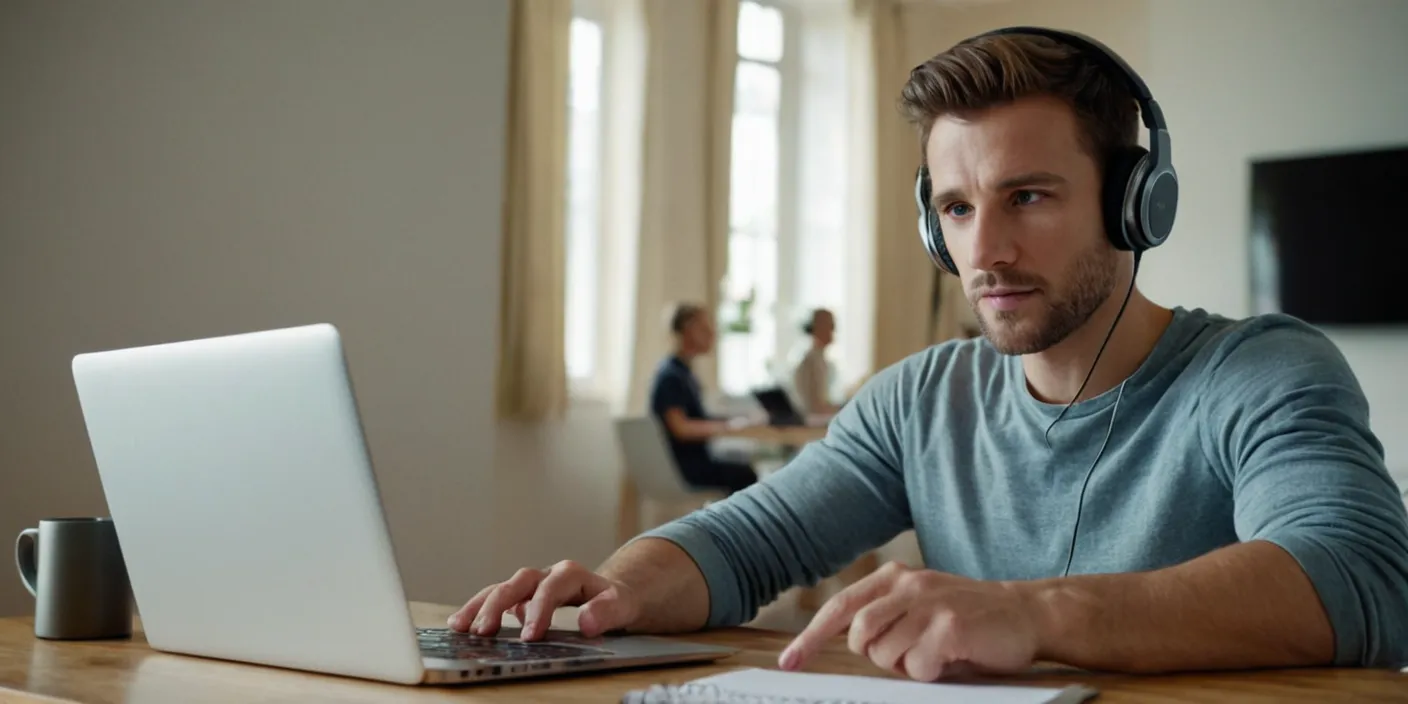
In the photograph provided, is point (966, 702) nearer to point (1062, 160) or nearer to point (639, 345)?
point (1062, 160)

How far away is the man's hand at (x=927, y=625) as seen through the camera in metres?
0.89

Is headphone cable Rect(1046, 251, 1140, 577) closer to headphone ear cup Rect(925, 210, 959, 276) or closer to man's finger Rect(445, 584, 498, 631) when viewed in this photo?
headphone ear cup Rect(925, 210, 959, 276)

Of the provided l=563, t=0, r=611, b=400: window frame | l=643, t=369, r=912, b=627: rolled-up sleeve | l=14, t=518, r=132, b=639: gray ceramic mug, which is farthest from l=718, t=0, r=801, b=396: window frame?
l=14, t=518, r=132, b=639: gray ceramic mug

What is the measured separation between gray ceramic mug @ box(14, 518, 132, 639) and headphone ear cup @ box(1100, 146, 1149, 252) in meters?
0.93

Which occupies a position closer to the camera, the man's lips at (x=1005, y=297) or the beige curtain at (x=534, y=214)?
the man's lips at (x=1005, y=297)

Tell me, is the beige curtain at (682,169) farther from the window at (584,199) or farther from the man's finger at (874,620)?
the man's finger at (874,620)

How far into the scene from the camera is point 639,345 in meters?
6.43

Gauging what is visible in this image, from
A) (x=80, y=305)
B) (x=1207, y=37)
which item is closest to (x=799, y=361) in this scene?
(x=1207, y=37)

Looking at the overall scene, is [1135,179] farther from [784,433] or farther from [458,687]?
[784,433]

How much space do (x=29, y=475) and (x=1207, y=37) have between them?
199 inches

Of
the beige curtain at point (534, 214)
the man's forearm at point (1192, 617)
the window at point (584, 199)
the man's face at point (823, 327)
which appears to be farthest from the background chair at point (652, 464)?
the man's forearm at point (1192, 617)

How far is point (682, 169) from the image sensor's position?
21.9 ft

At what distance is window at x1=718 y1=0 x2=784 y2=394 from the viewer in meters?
7.07

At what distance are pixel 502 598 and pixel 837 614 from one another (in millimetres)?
331
